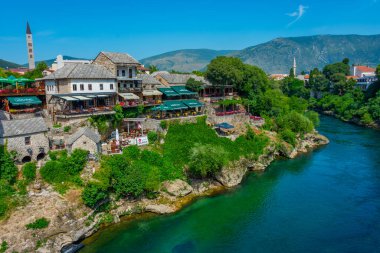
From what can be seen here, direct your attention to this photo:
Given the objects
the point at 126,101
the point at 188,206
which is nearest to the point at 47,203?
the point at 188,206

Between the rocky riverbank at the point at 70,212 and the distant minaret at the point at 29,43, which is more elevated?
the distant minaret at the point at 29,43

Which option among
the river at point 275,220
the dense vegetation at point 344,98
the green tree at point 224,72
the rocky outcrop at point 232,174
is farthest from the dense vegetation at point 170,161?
the dense vegetation at point 344,98

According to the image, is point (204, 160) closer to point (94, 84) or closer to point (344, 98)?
point (94, 84)

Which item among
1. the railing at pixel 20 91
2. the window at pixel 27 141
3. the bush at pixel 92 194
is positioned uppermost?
the railing at pixel 20 91

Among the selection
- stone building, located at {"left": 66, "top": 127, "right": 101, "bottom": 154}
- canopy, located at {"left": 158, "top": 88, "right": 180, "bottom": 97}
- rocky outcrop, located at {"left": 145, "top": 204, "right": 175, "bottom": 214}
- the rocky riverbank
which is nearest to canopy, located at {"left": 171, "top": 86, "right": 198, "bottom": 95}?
canopy, located at {"left": 158, "top": 88, "right": 180, "bottom": 97}

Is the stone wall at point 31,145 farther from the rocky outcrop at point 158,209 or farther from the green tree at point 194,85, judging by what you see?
the green tree at point 194,85

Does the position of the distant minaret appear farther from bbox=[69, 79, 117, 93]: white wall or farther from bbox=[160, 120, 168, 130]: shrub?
bbox=[160, 120, 168, 130]: shrub

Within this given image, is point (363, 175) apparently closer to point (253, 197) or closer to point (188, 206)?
point (253, 197)

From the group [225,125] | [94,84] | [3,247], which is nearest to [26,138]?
[3,247]
